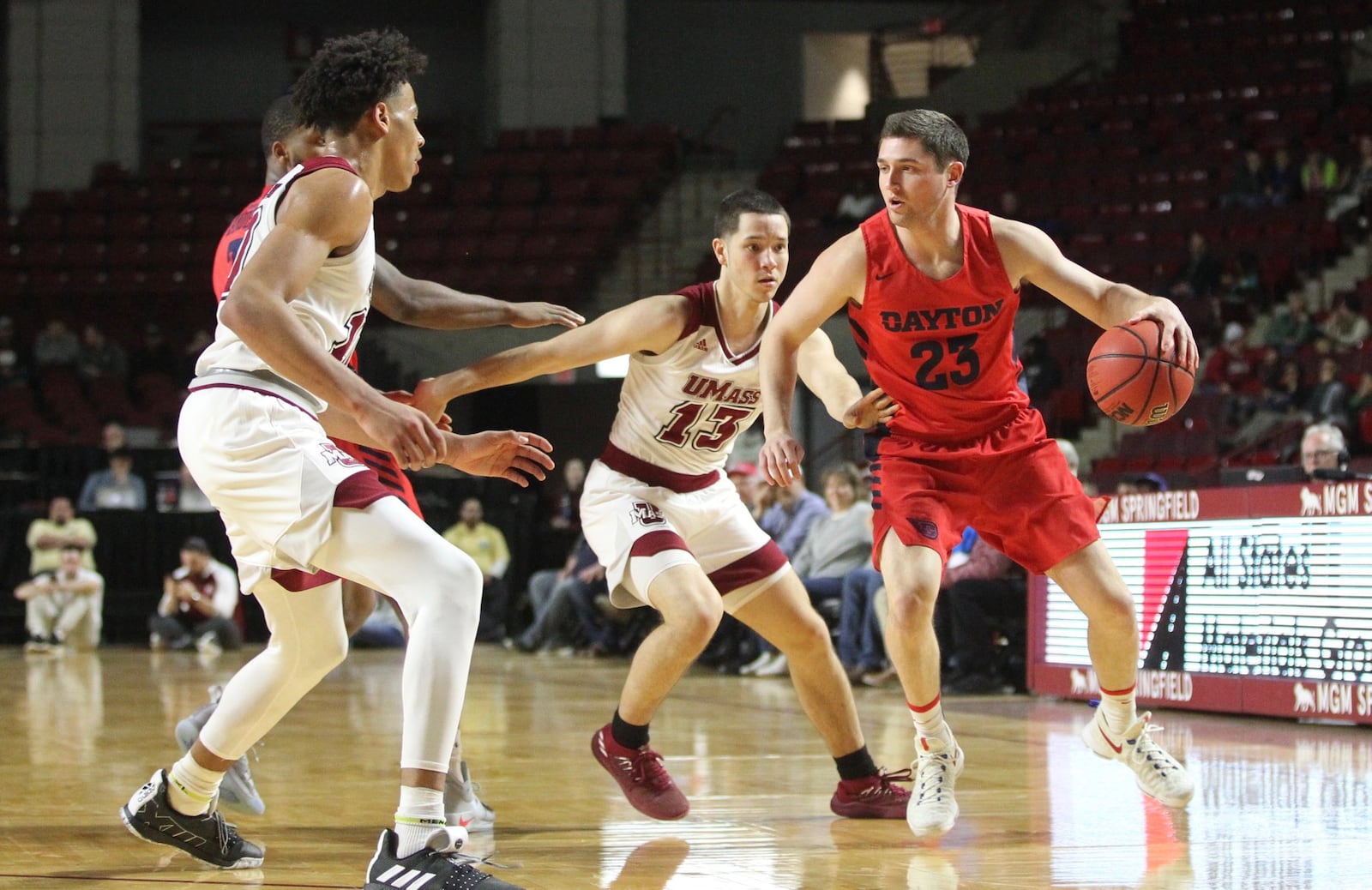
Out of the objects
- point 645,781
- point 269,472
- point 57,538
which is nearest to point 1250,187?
point 57,538

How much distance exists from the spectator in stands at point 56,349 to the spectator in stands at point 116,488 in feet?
13.0

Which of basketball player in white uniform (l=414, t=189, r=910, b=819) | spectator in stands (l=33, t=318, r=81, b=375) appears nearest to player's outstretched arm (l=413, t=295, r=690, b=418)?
basketball player in white uniform (l=414, t=189, r=910, b=819)

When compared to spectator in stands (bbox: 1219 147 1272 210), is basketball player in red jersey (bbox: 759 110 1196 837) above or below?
below

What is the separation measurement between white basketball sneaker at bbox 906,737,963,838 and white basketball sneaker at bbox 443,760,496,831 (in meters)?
1.20

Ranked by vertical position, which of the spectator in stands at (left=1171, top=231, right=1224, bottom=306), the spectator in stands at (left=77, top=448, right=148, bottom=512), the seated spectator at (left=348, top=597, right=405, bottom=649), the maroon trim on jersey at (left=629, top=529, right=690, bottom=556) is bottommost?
the seated spectator at (left=348, top=597, right=405, bottom=649)

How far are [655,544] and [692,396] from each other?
1.60ft

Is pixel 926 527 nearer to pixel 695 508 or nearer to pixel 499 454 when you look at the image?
pixel 695 508

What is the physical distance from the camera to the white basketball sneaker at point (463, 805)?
180 inches

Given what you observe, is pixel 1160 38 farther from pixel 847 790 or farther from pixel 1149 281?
pixel 847 790

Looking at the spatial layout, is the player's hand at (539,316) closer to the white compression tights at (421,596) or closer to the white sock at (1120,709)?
the white compression tights at (421,596)

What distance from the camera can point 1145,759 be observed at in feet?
15.1

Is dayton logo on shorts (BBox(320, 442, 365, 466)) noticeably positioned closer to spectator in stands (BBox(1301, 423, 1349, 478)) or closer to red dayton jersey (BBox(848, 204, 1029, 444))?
red dayton jersey (BBox(848, 204, 1029, 444))

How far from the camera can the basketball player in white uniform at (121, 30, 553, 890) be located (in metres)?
3.29

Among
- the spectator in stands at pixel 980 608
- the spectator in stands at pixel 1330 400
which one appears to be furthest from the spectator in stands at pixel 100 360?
the spectator in stands at pixel 1330 400
